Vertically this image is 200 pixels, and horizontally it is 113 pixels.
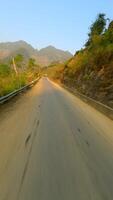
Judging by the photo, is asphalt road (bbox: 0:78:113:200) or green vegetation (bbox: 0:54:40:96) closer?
asphalt road (bbox: 0:78:113:200)

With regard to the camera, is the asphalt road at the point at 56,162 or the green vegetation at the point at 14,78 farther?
the green vegetation at the point at 14,78

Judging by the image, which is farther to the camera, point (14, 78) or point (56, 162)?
point (14, 78)

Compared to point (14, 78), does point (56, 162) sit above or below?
above

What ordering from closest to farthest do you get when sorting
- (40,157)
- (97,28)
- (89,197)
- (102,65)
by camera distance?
(89,197), (40,157), (102,65), (97,28)

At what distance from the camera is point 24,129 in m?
10.4

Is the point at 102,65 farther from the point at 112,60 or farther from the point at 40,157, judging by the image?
the point at 40,157

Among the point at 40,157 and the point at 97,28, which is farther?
the point at 97,28

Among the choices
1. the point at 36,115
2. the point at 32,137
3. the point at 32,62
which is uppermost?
the point at 32,137

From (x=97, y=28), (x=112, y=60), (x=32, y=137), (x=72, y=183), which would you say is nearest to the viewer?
(x=72, y=183)

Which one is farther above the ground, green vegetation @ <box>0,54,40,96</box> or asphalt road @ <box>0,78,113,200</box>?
asphalt road @ <box>0,78,113,200</box>

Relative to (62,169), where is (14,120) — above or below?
below

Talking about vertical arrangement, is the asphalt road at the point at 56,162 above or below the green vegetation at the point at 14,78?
above

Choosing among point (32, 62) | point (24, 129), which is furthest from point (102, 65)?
point (32, 62)

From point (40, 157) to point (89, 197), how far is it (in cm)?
238
